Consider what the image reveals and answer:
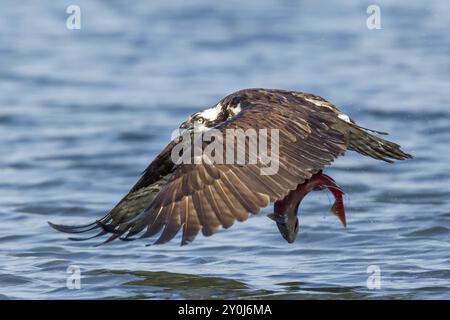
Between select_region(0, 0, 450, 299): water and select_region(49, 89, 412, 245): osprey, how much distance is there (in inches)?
28.3

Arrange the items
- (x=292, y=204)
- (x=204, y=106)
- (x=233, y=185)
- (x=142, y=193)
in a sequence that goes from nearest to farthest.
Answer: (x=233, y=185) → (x=292, y=204) → (x=142, y=193) → (x=204, y=106)

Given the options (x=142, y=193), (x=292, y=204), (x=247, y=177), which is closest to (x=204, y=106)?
(x=142, y=193)

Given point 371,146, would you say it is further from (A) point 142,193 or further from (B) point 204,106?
(B) point 204,106

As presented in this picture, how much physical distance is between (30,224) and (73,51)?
8.69 meters

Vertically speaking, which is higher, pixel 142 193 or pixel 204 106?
pixel 204 106

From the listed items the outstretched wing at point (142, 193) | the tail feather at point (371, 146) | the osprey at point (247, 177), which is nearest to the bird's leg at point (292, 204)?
the osprey at point (247, 177)

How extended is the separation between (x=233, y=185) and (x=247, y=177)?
129 millimetres

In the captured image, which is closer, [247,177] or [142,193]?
[247,177]

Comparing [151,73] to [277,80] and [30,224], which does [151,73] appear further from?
[30,224]

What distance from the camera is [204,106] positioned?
15125 millimetres

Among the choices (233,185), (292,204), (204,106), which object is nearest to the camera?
(233,185)

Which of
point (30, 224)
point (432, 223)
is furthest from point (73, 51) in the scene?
point (432, 223)

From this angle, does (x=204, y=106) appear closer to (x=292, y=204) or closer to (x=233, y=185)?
(x=292, y=204)

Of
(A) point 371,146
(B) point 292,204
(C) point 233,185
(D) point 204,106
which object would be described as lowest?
(B) point 292,204
